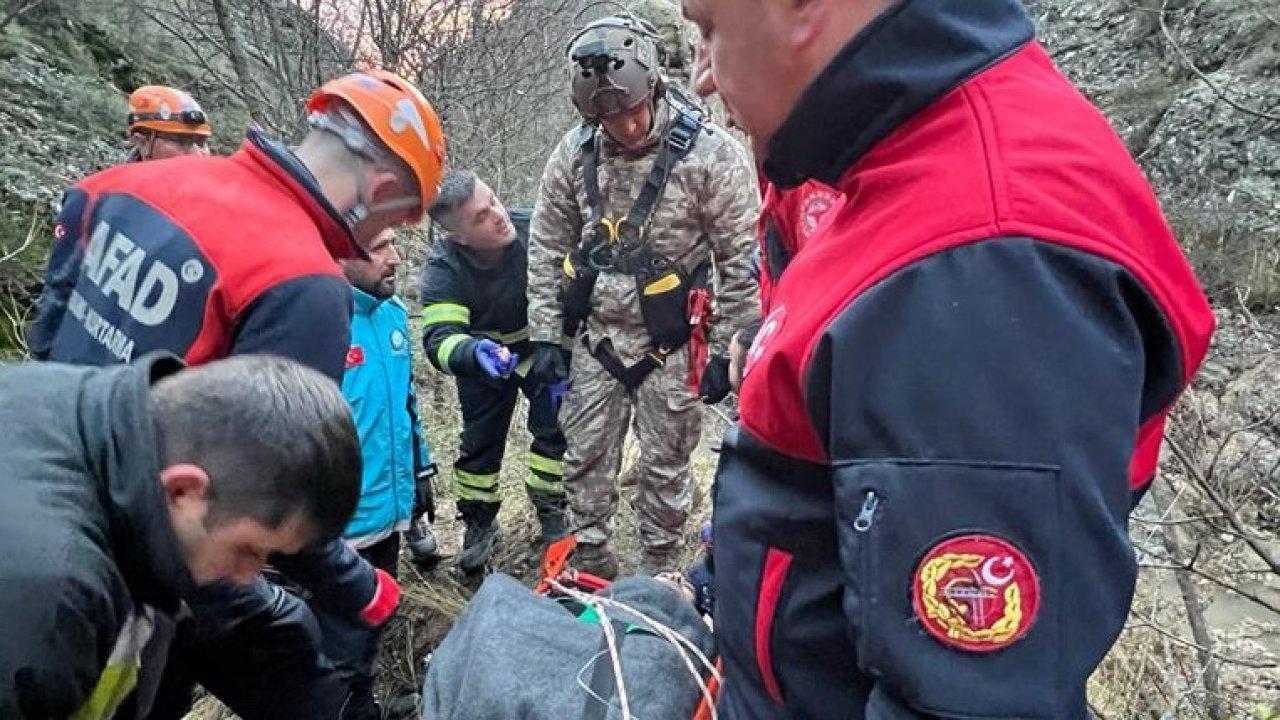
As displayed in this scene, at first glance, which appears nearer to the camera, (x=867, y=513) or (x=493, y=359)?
(x=867, y=513)

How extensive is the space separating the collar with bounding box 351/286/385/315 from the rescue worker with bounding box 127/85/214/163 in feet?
8.77

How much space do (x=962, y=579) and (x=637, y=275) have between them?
3.01 metres

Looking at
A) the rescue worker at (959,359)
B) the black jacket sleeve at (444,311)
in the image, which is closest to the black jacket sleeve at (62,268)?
the rescue worker at (959,359)

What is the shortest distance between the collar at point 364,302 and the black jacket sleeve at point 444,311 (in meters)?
0.81

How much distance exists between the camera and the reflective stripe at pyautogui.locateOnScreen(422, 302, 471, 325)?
13.5ft

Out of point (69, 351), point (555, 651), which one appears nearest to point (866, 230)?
point (555, 651)

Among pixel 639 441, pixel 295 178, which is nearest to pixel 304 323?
pixel 295 178

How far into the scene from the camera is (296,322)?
1.92m

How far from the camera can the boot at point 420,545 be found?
4391 mm

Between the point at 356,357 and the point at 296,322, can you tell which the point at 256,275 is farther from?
the point at 356,357

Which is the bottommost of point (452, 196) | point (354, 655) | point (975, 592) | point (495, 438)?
point (495, 438)

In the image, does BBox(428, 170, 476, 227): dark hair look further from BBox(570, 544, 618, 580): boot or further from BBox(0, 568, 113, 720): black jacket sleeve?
BBox(0, 568, 113, 720): black jacket sleeve

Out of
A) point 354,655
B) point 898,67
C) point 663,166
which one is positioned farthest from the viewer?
point 663,166

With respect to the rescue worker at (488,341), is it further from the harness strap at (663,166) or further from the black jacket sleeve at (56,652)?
the black jacket sleeve at (56,652)
